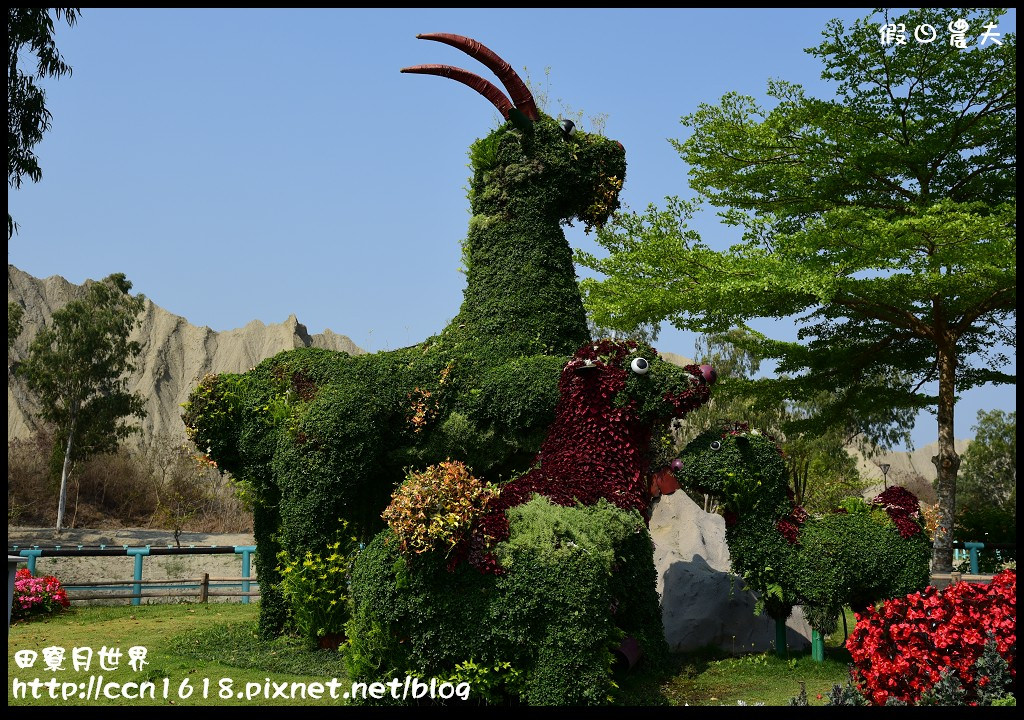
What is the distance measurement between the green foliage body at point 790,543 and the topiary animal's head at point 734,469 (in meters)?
0.01

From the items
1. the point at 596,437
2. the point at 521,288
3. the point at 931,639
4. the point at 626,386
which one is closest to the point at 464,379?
the point at 521,288

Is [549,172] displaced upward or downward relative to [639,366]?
upward

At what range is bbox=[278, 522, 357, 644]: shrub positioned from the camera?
8.89 meters

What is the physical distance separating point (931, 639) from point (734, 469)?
2.64 meters

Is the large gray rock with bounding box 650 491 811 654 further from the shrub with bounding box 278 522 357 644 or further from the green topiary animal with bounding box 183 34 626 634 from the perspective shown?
the shrub with bounding box 278 522 357 644

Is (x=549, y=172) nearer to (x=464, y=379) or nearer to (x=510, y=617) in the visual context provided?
(x=464, y=379)

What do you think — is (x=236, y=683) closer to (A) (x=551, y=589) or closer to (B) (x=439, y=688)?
(B) (x=439, y=688)

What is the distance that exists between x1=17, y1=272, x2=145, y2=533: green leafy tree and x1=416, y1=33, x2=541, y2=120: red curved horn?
24.1 meters

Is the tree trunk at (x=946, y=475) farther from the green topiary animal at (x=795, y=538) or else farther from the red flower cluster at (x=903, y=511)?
the green topiary animal at (x=795, y=538)

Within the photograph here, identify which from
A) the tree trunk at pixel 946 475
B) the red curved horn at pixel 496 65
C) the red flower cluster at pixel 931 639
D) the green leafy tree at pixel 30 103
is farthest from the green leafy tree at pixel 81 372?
the red flower cluster at pixel 931 639

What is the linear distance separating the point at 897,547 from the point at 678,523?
3.69m

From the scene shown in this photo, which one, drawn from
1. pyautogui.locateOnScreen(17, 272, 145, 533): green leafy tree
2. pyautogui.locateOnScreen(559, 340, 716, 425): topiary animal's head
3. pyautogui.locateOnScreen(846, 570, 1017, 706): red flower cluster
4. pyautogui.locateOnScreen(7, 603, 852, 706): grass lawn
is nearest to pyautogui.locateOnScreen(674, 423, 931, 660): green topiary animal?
pyautogui.locateOnScreen(7, 603, 852, 706): grass lawn

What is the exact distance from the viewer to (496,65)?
9.02m
